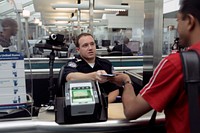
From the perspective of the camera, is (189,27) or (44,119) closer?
(189,27)

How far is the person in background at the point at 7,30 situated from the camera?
51.7 inches

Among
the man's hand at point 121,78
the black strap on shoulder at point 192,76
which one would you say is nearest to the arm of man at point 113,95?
the man's hand at point 121,78

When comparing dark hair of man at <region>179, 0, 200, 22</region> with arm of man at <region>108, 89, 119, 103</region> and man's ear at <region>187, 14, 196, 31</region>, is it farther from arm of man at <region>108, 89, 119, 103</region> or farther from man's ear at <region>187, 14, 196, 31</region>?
arm of man at <region>108, 89, 119, 103</region>

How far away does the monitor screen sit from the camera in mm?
1116

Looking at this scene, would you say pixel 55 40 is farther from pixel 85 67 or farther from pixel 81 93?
pixel 81 93

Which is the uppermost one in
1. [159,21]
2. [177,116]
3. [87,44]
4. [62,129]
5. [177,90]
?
[159,21]

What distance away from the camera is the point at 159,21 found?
73.2 inches

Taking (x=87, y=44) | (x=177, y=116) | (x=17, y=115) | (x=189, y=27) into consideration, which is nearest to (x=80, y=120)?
(x=17, y=115)

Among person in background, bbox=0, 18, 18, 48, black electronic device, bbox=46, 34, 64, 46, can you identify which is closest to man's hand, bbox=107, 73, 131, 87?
person in background, bbox=0, 18, 18, 48

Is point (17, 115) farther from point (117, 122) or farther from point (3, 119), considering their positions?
point (117, 122)

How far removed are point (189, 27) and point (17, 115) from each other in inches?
35.9

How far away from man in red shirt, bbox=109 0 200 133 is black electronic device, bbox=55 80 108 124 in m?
0.23

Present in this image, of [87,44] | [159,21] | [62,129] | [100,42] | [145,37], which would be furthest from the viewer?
[100,42]

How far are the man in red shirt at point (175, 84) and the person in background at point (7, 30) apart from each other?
0.78 metres
